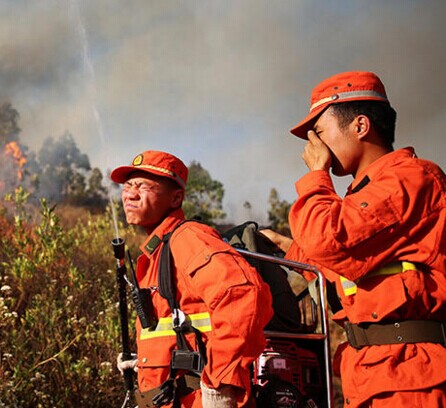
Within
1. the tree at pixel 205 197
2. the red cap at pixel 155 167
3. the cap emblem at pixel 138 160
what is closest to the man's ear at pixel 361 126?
the red cap at pixel 155 167

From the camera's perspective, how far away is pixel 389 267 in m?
2.18

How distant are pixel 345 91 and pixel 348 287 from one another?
855 millimetres

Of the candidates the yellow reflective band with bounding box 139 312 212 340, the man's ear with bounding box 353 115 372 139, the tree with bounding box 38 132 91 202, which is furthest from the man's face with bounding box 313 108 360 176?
the tree with bounding box 38 132 91 202

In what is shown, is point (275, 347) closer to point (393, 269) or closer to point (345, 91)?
point (393, 269)

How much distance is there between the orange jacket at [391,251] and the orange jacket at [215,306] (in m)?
0.47

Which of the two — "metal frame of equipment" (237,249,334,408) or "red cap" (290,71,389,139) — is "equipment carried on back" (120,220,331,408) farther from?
"red cap" (290,71,389,139)

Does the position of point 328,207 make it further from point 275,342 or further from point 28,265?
point 28,265

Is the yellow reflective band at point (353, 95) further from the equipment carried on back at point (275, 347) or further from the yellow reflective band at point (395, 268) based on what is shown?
the equipment carried on back at point (275, 347)

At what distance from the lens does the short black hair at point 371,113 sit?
96.3 inches

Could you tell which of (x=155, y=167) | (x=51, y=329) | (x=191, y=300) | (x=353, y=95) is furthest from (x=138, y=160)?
(x=51, y=329)

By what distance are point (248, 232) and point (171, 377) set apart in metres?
1.03

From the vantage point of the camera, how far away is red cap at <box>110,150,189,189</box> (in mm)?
3377

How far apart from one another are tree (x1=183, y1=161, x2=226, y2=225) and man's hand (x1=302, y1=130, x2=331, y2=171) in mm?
9230

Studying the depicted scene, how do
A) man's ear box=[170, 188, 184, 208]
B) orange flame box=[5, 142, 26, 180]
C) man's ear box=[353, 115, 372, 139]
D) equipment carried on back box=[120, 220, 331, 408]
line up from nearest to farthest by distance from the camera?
man's ear box=[353, 115, 372, 139], equipment carried on back box=[120, 220, 331, 408], man's ear box=[170, 188, 184, 208], orange flame box=[5, 142, 26, 180]
